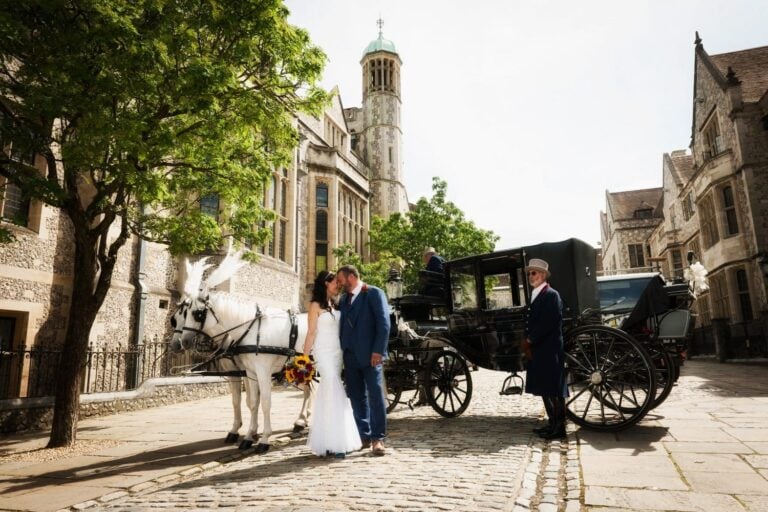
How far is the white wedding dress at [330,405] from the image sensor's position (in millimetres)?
5102

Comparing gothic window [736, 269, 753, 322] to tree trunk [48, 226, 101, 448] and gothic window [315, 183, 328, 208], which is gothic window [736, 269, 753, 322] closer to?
gothic window [315, 183, 328, 208]

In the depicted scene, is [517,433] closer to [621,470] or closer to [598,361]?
[598,361]

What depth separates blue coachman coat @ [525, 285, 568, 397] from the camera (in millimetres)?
5527

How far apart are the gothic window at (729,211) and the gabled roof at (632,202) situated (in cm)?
2263

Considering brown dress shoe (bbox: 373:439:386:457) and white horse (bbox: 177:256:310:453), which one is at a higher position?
white horse (bbox: 177:256:310:453)

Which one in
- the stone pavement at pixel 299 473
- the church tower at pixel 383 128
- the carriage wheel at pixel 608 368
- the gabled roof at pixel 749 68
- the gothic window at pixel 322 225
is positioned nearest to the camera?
the stone pavement at pixel 299 473

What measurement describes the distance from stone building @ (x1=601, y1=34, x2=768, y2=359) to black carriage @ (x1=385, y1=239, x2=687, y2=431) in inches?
570

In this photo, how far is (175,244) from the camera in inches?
304

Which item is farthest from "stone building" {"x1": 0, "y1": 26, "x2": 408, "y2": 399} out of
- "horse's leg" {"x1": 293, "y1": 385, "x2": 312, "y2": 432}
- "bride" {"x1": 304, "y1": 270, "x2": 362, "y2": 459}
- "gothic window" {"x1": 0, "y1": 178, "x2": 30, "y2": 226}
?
"horse's leg" {"x1": 293, "y1": 385, "x2": 312, "y2": 432}

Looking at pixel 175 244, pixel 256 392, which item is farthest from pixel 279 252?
pixel 256 392

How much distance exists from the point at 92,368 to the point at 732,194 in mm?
24249

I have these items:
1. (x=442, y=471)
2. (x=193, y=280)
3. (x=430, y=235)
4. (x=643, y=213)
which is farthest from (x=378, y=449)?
(x=643, y=213)

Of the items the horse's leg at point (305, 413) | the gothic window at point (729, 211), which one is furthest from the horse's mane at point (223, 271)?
the gothic window at point (729, 211)

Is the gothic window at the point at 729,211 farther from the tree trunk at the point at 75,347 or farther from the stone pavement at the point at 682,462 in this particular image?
the tree trunk at the point at 75,347
